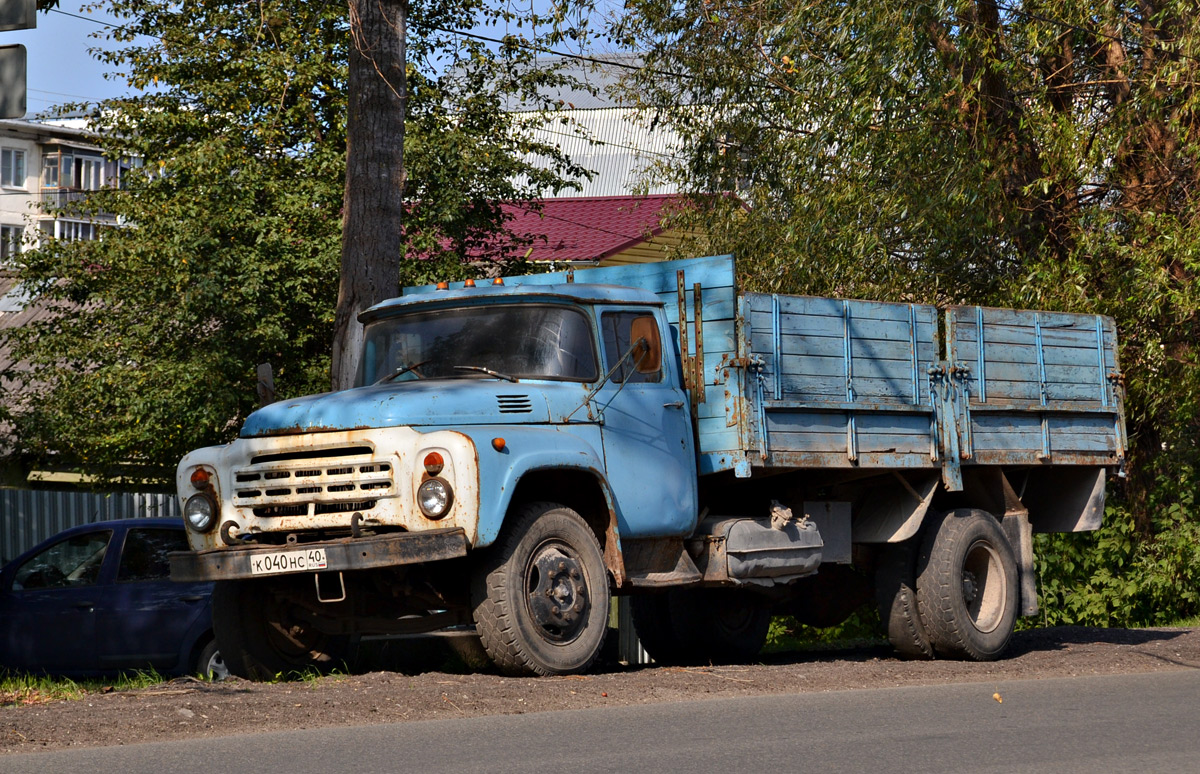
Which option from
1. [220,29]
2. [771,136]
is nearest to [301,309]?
[220,29]

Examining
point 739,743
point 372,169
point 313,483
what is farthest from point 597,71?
point 739,743

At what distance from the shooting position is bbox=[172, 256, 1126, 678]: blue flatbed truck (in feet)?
29.5

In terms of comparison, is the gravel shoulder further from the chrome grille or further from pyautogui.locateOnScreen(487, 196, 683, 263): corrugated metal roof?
pyautogui.locateOnScreen(487, 196, 683, 263): corrugated metal roof

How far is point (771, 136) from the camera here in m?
18.8

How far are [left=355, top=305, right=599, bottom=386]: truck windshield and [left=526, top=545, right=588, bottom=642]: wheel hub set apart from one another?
4.20ft

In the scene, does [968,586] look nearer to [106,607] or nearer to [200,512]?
[200,512]

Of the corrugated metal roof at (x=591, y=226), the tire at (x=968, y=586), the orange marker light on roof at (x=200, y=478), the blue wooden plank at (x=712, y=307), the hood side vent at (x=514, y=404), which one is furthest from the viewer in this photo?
the corrugated metal roof at (x=591, y=226)

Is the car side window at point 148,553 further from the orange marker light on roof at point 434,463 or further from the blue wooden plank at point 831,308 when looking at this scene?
the blue wooden plank at point 831,308

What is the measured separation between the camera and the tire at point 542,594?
8.90 meters

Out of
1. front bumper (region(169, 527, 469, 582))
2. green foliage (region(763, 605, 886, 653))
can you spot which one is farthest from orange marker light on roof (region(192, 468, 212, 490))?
green foliage (region(763, 605, 886, 653))

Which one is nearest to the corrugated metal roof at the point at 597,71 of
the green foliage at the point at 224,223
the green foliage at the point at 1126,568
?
the green foliage at the point at 224,223

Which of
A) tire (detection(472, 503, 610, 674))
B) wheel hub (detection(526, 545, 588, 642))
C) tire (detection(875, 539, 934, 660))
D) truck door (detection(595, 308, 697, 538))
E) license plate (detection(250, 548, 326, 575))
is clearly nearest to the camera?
license plate (detection(250, 548, 326, 575))

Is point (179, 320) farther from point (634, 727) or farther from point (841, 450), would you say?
point (634, 727)

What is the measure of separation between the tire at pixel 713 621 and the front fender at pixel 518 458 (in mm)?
3571
